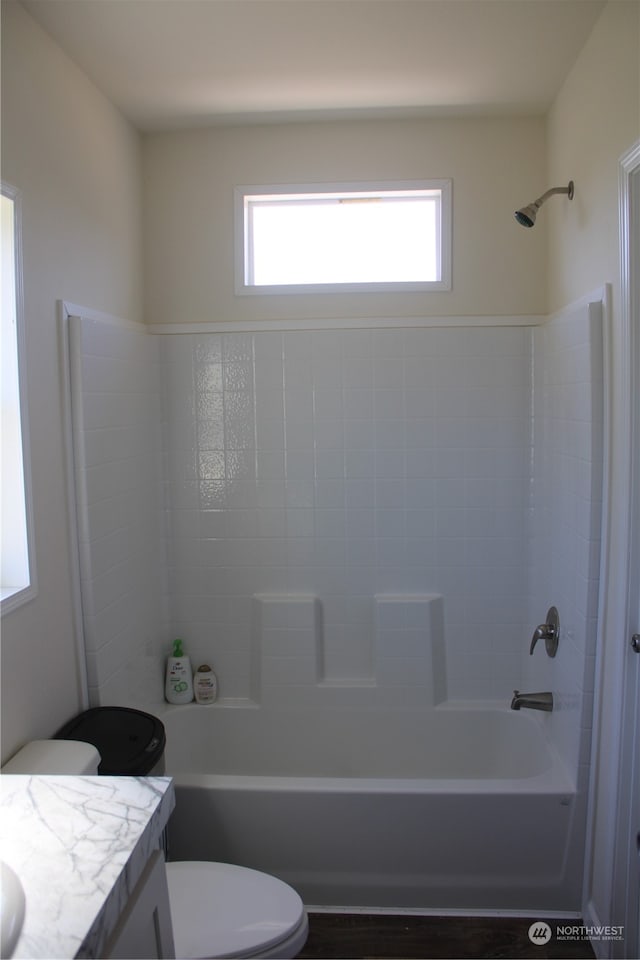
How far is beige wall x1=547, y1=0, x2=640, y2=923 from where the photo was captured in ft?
5.78

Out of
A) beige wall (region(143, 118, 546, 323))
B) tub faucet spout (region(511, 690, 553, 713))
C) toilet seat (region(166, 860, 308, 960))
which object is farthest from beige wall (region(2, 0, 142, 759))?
tub faucet spout (region(511, 690, 553, 713))

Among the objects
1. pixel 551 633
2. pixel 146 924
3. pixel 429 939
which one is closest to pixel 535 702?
pixel 551 633

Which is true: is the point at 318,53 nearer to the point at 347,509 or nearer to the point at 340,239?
the point at 340,239

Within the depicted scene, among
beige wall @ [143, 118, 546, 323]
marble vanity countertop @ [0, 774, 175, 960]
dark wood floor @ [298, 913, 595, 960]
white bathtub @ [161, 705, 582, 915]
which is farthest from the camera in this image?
beige wall @ [143, 118, 546, 323]

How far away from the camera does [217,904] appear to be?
1606 mm

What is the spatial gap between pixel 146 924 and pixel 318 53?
2.25 meters

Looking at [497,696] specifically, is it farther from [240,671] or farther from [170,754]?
[170,754]

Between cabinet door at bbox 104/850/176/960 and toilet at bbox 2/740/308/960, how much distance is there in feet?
1.11

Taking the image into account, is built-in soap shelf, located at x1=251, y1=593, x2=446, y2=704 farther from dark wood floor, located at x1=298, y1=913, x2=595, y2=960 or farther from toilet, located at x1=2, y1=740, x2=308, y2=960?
toilet, located at x1=2, y1=740, x2=308, y2=960

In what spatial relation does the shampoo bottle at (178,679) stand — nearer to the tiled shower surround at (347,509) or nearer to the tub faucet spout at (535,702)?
the tiled shower surround at (347,509)

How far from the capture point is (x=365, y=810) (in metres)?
2.12

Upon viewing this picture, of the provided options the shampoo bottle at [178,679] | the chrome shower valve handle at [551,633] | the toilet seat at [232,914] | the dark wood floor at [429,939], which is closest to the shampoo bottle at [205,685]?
the shampoo bottle at [178,679]

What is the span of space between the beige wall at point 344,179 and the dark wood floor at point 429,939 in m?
2.12

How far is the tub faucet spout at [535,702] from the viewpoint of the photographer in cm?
236
